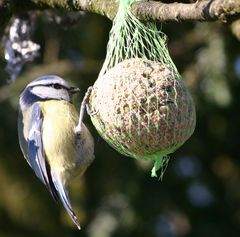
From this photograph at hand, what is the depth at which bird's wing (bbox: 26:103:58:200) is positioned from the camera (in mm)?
3404

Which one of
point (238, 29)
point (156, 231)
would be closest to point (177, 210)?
point (156, 231)

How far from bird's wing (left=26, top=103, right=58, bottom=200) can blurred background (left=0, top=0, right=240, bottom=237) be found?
40.3 inches

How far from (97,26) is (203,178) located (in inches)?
55.4

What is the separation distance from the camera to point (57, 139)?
11.3 ft

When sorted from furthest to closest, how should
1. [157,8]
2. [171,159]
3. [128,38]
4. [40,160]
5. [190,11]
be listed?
[171,159], [40,160], [128,38], [157,8], [190,11]

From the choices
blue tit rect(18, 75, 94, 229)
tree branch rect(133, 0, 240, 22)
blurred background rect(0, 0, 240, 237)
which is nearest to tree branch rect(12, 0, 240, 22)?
tree branch rect(133, 0, 240, 22)

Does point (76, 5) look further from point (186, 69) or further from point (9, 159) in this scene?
point (9, 159)

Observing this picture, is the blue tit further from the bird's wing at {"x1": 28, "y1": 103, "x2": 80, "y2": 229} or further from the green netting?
the green netting

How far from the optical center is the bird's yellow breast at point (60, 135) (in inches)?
135

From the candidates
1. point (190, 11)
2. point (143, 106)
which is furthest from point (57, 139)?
point (190, 11)

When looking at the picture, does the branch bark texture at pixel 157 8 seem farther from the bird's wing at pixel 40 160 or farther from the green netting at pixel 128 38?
the bird's wing at pixel 40 160

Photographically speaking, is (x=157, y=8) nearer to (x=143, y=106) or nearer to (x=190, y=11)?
(x=190, y=11)

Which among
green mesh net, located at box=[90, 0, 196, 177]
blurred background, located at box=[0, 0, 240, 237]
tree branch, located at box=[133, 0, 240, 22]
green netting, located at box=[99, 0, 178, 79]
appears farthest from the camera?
blurred background, located at box=[0, 0, 240, 237]

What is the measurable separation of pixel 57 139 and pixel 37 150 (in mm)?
108
